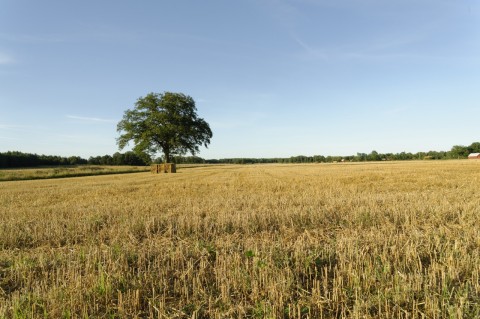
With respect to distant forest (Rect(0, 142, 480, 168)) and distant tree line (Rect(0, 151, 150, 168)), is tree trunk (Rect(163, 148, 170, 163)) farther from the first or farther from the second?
distant tree line (Rect(0, 151, 150, 168))

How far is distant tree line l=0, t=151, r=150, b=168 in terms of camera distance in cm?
7394

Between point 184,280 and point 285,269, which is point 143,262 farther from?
point 285,269

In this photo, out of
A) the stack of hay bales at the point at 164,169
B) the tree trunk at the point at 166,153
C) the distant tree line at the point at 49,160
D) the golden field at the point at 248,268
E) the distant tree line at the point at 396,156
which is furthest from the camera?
the distant tree line at the point at 396,156

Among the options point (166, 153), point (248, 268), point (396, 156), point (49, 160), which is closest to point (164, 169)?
point (166, 153)

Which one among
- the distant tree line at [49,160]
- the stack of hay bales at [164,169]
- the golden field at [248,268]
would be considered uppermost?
the distant tree line at [49,160]

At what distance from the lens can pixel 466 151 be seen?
114500 millimetres

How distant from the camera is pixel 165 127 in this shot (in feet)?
147

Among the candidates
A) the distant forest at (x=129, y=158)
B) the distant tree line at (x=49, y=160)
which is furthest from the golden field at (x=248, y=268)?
the distant tree line at (x=49, y=160)

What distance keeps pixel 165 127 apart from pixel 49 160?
6252cm

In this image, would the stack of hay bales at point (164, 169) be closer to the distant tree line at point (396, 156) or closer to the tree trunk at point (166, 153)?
the tree trunk at point (166, 153)

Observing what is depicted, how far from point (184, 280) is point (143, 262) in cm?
112

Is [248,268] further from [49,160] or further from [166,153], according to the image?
[49,160]

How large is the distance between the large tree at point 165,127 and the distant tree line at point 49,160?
12648 millimetres

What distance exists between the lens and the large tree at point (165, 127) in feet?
149
